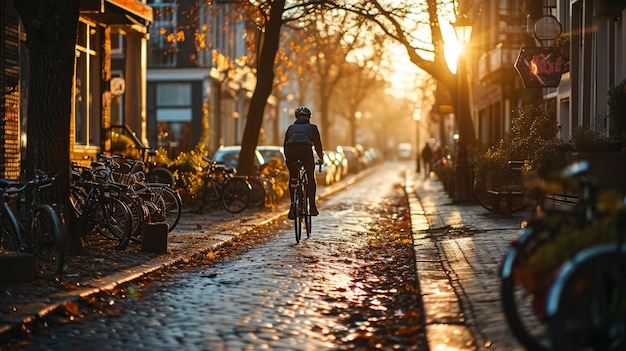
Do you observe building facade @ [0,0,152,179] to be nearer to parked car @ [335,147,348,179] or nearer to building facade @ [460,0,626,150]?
building facade @ [460,0,626,150]

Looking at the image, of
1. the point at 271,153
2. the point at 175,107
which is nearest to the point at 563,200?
the point at 271,153

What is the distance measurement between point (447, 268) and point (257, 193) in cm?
1200

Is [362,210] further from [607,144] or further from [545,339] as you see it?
[545,339]

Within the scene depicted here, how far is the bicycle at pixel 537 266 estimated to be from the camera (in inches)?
208

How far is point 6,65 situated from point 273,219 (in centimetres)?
513

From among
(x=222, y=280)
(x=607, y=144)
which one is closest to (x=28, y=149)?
(x=222, y=280)

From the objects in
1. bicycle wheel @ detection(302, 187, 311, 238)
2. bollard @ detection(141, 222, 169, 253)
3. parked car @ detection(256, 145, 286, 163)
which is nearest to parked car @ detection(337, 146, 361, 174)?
parked car @ detection(256, 145, 286, 163)

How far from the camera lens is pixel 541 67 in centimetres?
2205

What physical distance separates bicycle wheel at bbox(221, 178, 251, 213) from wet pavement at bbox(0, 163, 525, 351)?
40cm

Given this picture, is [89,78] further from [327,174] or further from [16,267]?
[327,174]

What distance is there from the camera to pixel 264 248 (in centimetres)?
1406

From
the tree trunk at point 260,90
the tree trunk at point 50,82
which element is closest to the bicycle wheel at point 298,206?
the tree trunk at point 50,82

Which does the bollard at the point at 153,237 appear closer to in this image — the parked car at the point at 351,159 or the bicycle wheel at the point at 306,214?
the bicycle wheel at the point at 306,214

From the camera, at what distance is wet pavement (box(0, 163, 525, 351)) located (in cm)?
730
